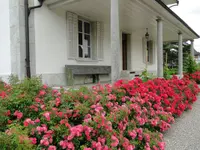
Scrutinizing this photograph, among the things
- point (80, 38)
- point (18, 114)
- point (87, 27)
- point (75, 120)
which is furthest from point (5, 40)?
point (75, 120)

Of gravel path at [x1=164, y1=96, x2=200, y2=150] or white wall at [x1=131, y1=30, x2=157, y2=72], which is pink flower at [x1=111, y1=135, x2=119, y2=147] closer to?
gravel path at [x1=164, y1=96, x2=200, y2=150]

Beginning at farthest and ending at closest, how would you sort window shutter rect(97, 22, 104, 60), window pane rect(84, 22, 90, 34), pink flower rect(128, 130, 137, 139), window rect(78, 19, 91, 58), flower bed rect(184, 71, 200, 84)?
flower bed rect(184, 71, 200, 84) → window shutter rect(97, 22, 104, 60) → window pane rect(84, 22, 90, 34) → window rect(78, 19, 91, 58) → pink flower rect(128, 130, 137, 139)

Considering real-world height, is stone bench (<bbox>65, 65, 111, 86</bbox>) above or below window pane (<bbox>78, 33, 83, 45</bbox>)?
below

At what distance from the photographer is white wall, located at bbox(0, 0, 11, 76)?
19.2 feet

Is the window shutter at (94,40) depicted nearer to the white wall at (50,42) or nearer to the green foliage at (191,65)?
the white wall at (50,42)

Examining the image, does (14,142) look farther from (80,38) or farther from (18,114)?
(80,38)

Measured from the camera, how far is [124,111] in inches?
99.3

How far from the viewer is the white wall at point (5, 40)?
5.84m

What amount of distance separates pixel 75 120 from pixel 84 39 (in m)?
5.76

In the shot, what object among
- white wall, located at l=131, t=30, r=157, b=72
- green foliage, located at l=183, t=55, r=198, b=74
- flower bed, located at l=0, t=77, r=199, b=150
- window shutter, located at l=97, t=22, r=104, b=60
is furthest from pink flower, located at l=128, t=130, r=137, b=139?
green foliage, located at l=183, t=55, r=198, b=74

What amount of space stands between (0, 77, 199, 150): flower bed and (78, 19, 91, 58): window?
171 inches

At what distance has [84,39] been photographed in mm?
7633

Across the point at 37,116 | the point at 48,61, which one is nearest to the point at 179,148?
the point at 37,116

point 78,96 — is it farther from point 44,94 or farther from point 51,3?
point 51,3
